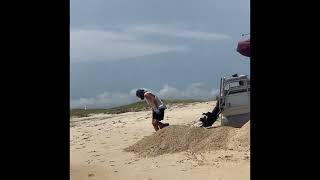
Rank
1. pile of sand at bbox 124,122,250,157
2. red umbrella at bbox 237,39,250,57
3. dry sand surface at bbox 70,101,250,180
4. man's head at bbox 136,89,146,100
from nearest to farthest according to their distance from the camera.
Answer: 1. dry sand surface at bbox 70,101,250,180
2. pile of sand at bbox 124,122,250,157
3. red umbrella at bbox 237,39,250,57
4. man's head at bbox 136,89,146,100

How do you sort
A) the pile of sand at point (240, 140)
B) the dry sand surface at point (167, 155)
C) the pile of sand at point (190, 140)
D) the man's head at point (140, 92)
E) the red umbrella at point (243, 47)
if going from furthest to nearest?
the man's head at point (140, 92), the red umbrella at point (243, 47), the pile of sand at point (190, 140), the pile of sand at point (240, 140), the dry sand surface at point (167, 155)

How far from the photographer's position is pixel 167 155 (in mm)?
12242

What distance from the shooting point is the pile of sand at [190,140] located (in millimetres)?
12377

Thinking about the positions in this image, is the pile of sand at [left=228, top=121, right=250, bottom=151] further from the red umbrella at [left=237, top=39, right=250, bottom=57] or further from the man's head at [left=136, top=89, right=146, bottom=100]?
the man's head at [left=136, top=89, right=146, bottom=100]

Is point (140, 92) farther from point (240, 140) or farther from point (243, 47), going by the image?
point (240, 140)

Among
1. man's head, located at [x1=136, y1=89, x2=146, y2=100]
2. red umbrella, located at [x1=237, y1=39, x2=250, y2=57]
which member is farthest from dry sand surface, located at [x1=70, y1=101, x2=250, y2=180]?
red umbrella, located at [x1=237, y1=39, x2=250, y2=57]

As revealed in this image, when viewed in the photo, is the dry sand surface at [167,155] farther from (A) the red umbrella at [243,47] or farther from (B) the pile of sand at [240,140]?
(A) the red umbrella at [243,47]

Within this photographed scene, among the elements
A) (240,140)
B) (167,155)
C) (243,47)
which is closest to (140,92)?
(243,47)

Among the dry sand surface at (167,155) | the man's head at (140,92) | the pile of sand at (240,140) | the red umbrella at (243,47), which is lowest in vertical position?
the dry sand surface at (167,155)

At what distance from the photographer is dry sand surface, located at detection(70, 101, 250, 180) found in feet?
33.3

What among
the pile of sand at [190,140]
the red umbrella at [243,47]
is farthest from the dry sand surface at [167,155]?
the red umbrella at [243,47]
